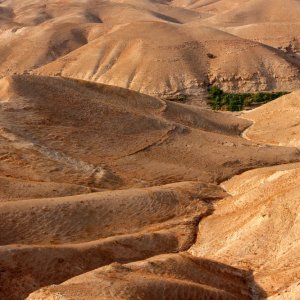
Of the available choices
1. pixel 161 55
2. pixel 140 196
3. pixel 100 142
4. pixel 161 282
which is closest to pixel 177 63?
pixel 161 55

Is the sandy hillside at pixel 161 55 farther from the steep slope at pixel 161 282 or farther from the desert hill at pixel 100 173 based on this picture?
the steep slope at pixel 161 282

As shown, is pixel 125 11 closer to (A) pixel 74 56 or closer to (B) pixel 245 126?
(A) pixel 74 56

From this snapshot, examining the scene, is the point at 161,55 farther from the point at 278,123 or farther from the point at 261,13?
the point at 261,13

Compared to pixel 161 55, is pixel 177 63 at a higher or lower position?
lower

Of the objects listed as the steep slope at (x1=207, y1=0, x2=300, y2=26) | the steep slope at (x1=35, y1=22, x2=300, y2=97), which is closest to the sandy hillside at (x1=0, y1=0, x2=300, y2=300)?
the steep slope at (x1=35, y1=22, x2=300, y2=97)

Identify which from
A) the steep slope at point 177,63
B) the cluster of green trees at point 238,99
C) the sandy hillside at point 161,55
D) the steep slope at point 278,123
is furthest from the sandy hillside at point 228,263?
the sandy hillside at point 161,55

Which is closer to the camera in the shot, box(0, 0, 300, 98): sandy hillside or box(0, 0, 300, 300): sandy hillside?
box(0, 0, 300, 300): sandy hillside

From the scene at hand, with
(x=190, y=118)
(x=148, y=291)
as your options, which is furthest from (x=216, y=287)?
(x=190, y=118)

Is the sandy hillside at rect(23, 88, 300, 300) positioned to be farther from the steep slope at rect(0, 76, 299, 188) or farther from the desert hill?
the steep slope at rect(0, 76, 299, 188)
